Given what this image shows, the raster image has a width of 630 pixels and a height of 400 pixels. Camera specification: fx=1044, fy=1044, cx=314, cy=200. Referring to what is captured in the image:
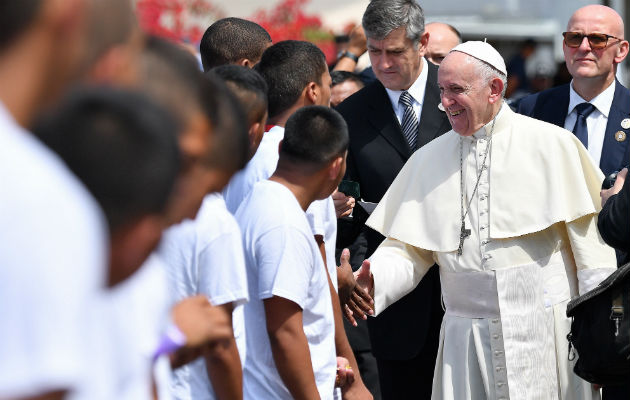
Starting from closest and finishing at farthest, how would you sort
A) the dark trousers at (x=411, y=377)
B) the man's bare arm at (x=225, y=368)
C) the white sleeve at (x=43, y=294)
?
1. the white sleeve at (x=43, y=294)
2. the man's bare arm at (x=225, y=368)
3. the dark trousers at (x=411, y=377)

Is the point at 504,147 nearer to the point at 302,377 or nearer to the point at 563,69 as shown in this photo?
the point at 302,377

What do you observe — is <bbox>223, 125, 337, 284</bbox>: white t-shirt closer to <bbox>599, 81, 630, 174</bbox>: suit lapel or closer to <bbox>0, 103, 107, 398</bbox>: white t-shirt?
<bbox>599, 81, 630, 174</bbox>: suit lapel

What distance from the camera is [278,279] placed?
3271mm

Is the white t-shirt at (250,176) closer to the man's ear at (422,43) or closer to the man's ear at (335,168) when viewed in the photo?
the man's ear at (335,168)

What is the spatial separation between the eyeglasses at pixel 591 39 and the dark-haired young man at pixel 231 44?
1.80 meters

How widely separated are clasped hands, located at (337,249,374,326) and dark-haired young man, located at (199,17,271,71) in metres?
1.07

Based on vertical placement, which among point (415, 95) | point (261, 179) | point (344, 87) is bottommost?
point (261, 179)

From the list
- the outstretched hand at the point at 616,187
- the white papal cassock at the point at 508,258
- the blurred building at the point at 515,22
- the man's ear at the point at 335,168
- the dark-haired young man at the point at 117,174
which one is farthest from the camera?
the blurred building at the point at 515,22

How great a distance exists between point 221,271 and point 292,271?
1.21 feet

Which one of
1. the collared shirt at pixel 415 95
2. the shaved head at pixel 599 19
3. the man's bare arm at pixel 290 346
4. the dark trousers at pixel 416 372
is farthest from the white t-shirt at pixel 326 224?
the shaved head at pixel 599 19

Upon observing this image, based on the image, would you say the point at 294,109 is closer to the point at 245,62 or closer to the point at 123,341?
the point at 245,62

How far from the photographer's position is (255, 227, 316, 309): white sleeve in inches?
129

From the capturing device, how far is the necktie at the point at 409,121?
17.7ft

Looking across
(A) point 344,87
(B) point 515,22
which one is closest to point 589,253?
(A) point 344,87
